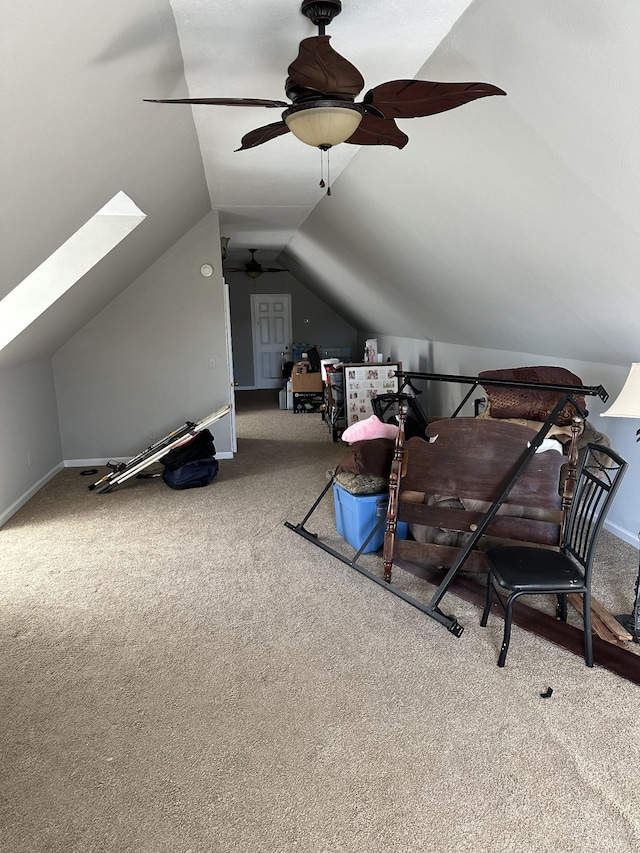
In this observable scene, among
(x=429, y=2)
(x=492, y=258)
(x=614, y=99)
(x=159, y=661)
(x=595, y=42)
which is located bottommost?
(x=159, y=661)

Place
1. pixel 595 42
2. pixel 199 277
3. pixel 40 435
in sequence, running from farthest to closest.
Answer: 1. pixel 199 277
2. pixel 40 435
3. pixel 595 42

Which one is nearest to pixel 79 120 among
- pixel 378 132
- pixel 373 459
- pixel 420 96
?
pixel 378 132

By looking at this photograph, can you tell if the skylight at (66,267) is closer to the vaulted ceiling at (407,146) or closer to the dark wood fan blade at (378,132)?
the vaulted ceiling at (407,146)

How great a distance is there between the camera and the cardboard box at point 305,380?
8805 millimetres

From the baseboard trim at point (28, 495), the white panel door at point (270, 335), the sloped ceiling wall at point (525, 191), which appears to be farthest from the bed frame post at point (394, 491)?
the white panel door at point (270, 335)

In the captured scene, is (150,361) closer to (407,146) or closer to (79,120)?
(407,146)

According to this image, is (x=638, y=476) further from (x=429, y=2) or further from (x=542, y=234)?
(x=429, y=2)

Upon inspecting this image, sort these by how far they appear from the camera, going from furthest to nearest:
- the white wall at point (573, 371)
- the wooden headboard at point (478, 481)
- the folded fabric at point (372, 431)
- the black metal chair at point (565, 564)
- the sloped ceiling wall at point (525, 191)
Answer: the folded fabric at point (372, 431) → the white wall at point (573, 371) → the wooden headboard at point (478, 481) → the black metal chair at point (565, 564) → the sloped ceiling wall at point (525, 191)

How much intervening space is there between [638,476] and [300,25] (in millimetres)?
3205

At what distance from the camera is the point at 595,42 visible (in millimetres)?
1852

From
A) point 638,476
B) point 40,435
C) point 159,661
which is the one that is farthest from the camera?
point 40,435

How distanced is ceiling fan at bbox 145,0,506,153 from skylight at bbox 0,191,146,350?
2423 millimetres

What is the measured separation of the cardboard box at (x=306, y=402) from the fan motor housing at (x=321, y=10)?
6.76m

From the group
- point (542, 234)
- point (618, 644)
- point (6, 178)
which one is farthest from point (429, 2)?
point (618, 644)
